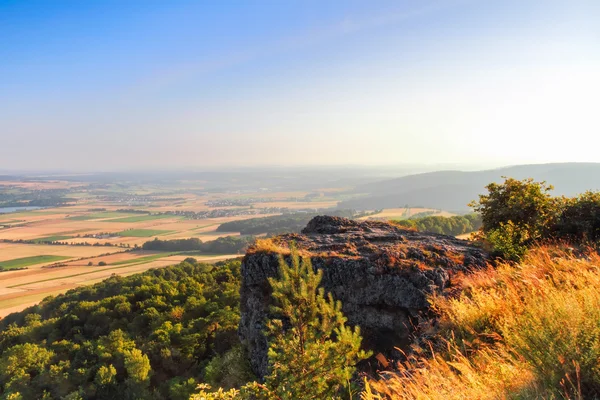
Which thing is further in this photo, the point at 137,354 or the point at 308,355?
the point at 137,354

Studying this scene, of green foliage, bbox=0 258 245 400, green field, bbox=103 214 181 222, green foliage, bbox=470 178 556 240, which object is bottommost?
green field, bbox=103 214 181 222

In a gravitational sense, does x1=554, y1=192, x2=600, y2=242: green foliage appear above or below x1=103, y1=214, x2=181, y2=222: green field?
above

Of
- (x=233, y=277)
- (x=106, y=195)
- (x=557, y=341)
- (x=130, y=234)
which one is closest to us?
(x=557, y=341)

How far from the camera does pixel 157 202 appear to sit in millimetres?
160375

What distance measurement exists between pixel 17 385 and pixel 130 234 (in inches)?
2998

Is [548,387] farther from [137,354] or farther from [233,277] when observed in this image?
[233,277]

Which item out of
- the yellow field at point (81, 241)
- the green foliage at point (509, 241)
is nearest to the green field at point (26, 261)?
the yellow field at point (81, 241)

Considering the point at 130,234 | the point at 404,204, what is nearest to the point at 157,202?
the point at 130,234

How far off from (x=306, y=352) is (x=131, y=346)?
17.4m

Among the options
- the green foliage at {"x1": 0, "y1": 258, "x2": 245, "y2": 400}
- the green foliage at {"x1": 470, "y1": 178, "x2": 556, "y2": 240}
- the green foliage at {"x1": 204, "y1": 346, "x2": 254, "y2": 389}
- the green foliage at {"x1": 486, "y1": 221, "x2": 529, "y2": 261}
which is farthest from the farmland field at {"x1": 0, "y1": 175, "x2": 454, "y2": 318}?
the green foliage at {"x1": 470, "y1": 178, "x2": 556, "y2": 240}

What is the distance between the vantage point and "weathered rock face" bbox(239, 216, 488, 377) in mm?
9445

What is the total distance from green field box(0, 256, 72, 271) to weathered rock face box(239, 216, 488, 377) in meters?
66.5

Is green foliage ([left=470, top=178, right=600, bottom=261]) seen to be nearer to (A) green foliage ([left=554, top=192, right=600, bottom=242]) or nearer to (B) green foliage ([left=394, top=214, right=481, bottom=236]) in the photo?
(A) green foliage ([left=554, top=192, right=600, bottom=242])

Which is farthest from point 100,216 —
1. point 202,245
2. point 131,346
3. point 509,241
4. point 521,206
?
point 509,241
